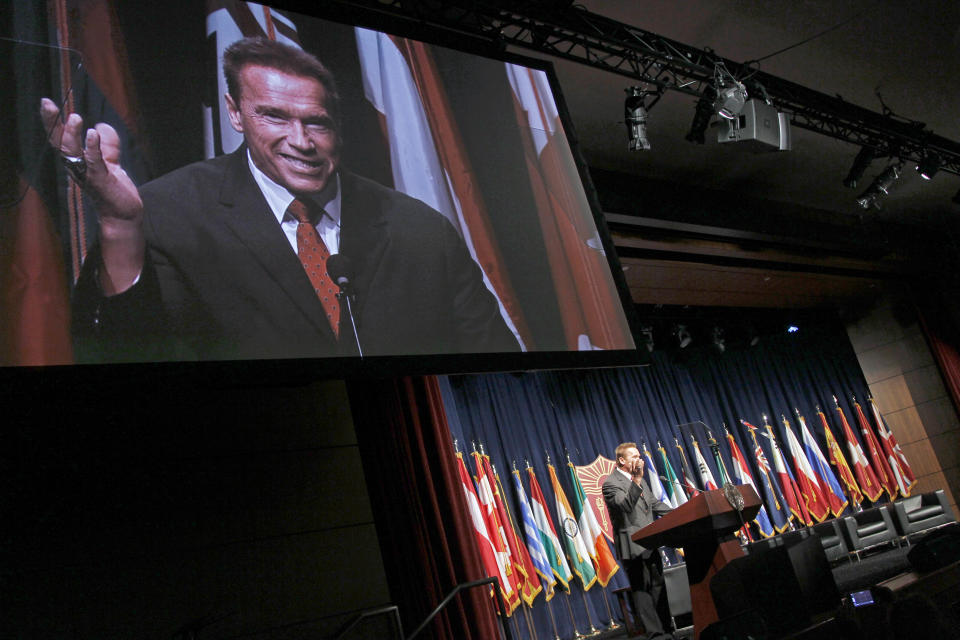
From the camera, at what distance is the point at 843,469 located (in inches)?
403

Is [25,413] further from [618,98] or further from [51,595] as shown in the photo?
[618,98]

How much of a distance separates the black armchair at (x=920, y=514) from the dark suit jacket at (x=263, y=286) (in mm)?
7245

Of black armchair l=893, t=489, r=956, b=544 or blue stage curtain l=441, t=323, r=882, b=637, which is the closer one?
blue stage curtain l=441, t=323, r=882, b=637

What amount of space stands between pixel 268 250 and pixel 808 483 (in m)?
8.99

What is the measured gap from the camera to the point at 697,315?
31.4 ft

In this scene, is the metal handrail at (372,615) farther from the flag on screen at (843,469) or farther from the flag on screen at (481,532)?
the flag on screen at (843,469)

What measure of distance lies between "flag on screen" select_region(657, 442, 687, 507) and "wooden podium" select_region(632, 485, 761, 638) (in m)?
5.35

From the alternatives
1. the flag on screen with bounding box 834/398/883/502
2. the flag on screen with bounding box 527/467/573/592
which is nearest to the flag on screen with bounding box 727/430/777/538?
the flag on screen with bounding box 834/398/883/502

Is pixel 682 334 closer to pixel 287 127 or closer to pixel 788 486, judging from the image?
pixel 788 486

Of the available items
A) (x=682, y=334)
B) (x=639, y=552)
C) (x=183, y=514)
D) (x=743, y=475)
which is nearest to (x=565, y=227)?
(x=183, y=514)

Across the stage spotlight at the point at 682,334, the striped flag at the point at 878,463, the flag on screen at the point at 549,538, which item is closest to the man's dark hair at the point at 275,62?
the flag on screen at the point at 549,538

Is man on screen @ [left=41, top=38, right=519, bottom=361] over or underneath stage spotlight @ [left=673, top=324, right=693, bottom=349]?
underneath

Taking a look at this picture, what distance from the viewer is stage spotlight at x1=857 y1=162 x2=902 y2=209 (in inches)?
272

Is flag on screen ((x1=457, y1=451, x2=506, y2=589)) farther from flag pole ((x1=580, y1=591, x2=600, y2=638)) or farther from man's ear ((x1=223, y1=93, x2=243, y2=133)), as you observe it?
man's ear ((x1=223, y1=93, x2=243, y2=133))
